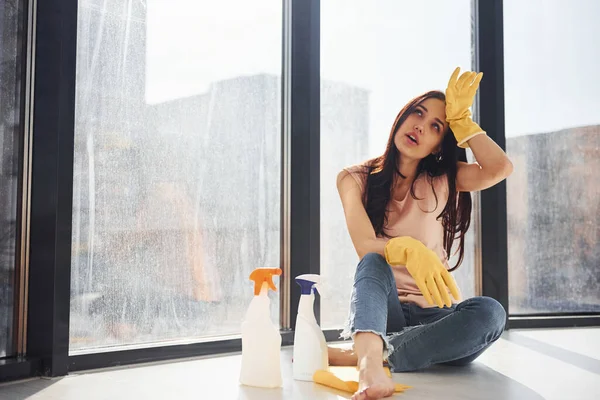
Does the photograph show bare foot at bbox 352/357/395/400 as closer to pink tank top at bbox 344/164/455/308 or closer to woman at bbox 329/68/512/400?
woman at bbox 329/68/512/400

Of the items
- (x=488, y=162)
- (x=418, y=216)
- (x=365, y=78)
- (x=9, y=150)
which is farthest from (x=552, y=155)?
(x=9, y=150)

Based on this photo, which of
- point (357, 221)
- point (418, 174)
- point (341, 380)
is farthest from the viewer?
point (418, 174)

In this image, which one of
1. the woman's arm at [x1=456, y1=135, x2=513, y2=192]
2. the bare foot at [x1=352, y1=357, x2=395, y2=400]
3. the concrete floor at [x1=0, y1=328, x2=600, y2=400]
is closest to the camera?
the bare foot at [x1=352, y1=357, x2=395, y2=400]

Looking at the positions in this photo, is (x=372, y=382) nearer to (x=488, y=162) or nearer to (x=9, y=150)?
(x=488, y=162)

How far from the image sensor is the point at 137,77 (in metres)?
1.71

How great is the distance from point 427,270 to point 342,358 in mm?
320

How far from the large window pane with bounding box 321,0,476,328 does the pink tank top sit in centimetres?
46

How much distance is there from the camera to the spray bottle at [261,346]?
1304mm

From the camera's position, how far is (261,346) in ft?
4.28

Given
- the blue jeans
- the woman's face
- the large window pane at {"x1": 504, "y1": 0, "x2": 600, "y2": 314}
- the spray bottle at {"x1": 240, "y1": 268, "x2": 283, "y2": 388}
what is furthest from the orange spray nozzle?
the large window pane at {"x1": 504, "y1": 0, "x2": 600, "y2": 314}

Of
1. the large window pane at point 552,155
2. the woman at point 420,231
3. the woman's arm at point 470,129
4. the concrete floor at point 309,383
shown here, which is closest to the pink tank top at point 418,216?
the woman at point 420,231

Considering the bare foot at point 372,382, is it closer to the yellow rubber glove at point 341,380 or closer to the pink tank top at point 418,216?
the yellow rubber glove at point 341,380

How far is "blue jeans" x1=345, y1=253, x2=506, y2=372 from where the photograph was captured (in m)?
1.34

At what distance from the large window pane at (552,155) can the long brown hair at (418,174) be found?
2.35ft
